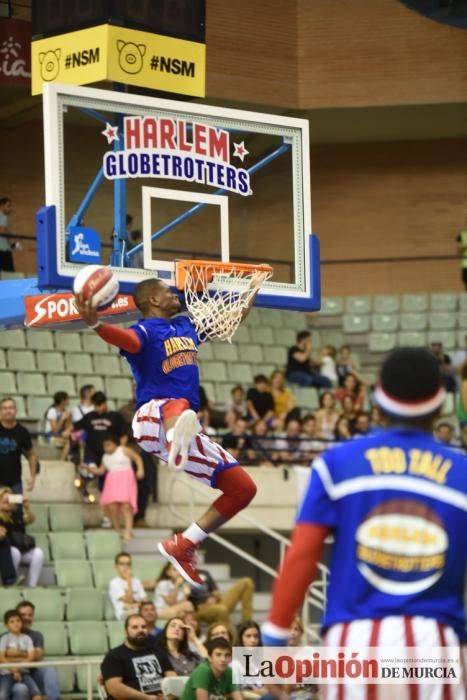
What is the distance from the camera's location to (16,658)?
47.2 ft

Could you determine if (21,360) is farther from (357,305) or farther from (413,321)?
(413,321)

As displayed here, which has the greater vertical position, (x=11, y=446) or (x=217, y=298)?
(x=217, y=298)

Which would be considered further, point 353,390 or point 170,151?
point 353,390

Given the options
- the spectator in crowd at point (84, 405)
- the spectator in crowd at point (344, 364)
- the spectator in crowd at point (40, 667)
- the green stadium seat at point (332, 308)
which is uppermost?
the green stadium seat at point (332, 308)

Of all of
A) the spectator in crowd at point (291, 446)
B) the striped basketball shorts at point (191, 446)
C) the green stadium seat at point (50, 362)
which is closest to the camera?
the striped basketball shorts at point (191, 446)

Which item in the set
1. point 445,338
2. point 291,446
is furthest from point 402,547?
point 445,338

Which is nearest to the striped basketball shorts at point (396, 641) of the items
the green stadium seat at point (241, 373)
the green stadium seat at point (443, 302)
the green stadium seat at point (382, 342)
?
the green stadium seat at point (241, 373)

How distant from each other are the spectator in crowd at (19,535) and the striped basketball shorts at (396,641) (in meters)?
10.8

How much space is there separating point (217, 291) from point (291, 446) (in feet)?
32.1

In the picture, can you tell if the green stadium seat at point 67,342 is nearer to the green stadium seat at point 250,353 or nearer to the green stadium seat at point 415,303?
the green stadium seat at point 250,353

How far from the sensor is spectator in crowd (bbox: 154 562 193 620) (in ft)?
52.0

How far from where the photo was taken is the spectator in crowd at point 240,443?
18734 millimetres

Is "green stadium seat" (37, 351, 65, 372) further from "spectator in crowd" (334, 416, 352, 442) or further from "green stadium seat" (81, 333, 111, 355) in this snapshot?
"spectator in crowd" (334, 416, 352, 442)

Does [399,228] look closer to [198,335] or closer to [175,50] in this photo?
[175,50]
